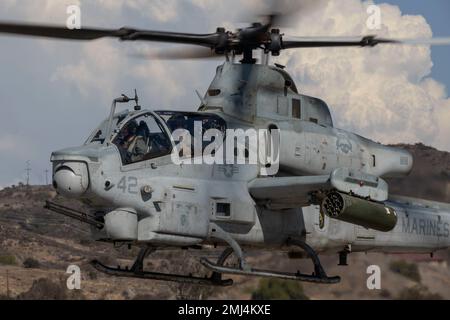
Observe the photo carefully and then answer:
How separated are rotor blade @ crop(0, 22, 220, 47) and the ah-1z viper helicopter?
2 cm

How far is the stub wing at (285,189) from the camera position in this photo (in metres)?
17.0

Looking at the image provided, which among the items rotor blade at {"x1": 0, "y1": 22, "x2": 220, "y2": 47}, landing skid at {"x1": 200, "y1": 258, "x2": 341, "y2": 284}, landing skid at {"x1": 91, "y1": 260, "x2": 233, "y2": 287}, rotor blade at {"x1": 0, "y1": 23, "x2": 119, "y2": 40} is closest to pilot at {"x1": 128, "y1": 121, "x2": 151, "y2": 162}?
rotor blade at {"x1": 0, "y1": 22, "x2": 220, "y2": 47}

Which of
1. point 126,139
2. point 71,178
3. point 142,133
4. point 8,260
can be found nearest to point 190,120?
point 142,133

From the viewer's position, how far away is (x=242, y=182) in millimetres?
17469

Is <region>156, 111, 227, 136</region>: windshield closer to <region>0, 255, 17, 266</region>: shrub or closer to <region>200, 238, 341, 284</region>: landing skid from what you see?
<region>200, 238, 341, 284</region>: landing skid

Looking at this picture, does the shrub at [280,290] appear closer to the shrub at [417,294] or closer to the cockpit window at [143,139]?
the shrub at [417,294]

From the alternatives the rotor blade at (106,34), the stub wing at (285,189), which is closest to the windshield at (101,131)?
the rotor blade at (106,34)

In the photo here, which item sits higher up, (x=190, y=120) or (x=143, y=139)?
(x=190, y=120)

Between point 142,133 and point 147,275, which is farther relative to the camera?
point 147,275

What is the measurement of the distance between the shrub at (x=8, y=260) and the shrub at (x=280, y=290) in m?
17.0

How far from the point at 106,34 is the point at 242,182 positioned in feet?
11.1

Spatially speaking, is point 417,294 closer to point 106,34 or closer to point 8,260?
point 106,34
